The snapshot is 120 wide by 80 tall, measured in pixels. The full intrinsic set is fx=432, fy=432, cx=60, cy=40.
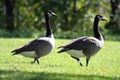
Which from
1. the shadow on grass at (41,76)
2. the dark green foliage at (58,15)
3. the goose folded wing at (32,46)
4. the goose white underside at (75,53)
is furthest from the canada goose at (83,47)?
the dark green foliage at (58,15)

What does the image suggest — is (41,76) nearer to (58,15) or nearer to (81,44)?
(81,44)

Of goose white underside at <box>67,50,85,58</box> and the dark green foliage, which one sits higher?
goose white underside at <box>67,50,85,58</box>

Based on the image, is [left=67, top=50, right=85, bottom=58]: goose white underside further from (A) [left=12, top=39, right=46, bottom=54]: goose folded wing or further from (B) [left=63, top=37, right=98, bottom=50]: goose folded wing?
(A) [left=12, top=39, right=46, bottom=54]: goose folded wing

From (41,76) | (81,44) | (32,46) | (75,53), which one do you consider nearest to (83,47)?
(81,44)

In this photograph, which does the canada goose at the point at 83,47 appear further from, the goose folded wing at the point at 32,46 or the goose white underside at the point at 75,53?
the goose folded wing at the point at 32,46

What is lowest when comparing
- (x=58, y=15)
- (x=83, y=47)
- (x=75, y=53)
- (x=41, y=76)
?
(x=58, y=15)

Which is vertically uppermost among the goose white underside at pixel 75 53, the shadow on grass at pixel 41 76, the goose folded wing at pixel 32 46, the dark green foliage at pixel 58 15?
the shadow on grass at pixel 41 76

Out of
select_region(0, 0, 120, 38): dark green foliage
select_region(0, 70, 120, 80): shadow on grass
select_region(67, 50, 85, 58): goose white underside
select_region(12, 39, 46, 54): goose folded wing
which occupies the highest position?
select_region(0, 70, 120, 80): shadow on grass

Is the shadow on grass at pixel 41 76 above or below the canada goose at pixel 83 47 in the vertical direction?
above

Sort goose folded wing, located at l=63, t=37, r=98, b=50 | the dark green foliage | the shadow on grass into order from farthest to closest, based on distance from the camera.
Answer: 1. the dark green foliage
2. goose folded wing, located at l=63, t=37, r=98, b=50
3. the shadow on grass

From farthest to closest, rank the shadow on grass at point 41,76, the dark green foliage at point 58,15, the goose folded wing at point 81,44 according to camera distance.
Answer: the dark green foliage at point 58,15
the goose folded wing at point 81,44
the shadow on grass at point 41,76

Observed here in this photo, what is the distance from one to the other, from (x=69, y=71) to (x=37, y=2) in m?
38.4

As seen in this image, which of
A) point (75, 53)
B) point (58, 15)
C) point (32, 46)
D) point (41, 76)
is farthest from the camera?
point (58, 15)

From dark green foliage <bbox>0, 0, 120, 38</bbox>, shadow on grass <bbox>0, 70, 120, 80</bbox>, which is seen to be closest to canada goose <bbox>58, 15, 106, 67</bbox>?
shadow on grass <bbox>0, 70, 120, 80</bbox>
